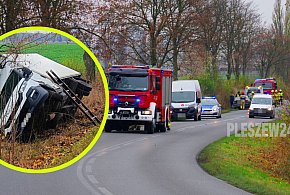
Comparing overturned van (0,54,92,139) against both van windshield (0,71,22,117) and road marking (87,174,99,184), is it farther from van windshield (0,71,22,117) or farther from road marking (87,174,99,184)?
road marking (87,174,99,184)

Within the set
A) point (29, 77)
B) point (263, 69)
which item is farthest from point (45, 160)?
point (263, 69)

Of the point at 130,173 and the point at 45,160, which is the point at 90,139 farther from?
the point at 130,173

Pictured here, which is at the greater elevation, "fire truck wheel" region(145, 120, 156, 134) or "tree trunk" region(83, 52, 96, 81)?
"tree trunk" region(83, 52, 96, 81)

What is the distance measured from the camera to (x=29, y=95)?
290cm

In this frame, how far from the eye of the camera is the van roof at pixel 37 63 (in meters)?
2.97

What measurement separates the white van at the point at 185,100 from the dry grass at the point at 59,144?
37.1m

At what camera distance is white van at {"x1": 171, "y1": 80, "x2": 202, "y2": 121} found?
40.6 metres

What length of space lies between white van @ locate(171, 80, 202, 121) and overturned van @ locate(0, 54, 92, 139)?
123ft

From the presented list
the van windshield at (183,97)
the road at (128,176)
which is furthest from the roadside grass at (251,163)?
the van windshield at (183,97)

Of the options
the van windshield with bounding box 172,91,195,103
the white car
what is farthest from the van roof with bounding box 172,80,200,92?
the white car

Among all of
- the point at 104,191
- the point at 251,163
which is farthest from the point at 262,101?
the point at 104,191

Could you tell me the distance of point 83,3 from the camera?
19.8 m

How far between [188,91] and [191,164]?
78.6 ft

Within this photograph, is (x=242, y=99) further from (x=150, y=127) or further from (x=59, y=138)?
(x=59, y=138)
